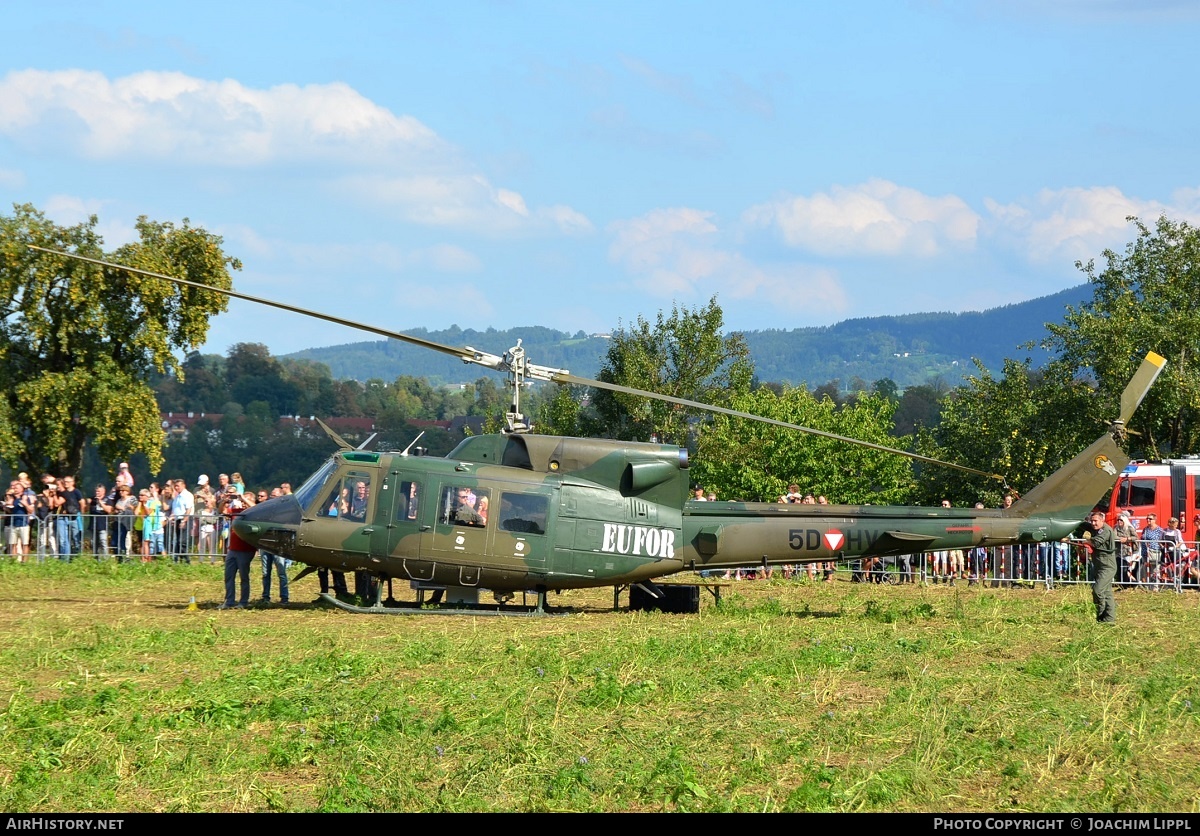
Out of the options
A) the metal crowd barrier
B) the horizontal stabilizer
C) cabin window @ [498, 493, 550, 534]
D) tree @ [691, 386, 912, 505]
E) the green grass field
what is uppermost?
tree @ [691, 386, 912, 505]

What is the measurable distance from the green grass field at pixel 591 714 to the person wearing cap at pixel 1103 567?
1.15ft

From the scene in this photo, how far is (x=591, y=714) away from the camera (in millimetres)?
11391

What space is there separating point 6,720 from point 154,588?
12609mm

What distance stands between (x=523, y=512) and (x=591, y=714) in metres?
7.21

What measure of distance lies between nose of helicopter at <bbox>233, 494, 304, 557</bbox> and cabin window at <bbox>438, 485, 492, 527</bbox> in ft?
7.12

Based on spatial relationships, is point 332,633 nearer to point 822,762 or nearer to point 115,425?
point 822,762

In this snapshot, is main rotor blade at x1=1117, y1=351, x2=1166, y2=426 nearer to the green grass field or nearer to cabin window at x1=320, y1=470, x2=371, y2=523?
the green grass field

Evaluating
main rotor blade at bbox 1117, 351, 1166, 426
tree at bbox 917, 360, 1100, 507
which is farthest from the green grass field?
tree at bbox 917, 360, 1100, 507

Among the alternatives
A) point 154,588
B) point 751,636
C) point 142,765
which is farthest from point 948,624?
point 154,588

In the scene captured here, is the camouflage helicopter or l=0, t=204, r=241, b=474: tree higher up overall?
l=0, t=204, r=241, b=474: tree

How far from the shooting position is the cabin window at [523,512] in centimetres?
1837

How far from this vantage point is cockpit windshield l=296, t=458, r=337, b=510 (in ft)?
60.7

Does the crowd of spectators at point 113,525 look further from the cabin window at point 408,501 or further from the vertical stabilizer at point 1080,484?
the vertical stabilizer at point 1080,484

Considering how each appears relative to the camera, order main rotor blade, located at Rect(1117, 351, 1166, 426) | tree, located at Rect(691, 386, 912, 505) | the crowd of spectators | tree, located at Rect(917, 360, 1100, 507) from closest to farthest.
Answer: main rotor blade, located at Rect(1117, 351, 1166, 426) → the crowd of spectators → tree, located at Rect(917, 360, 1100, 507) → tree, located at Rect(691, 386, 912, 505)
